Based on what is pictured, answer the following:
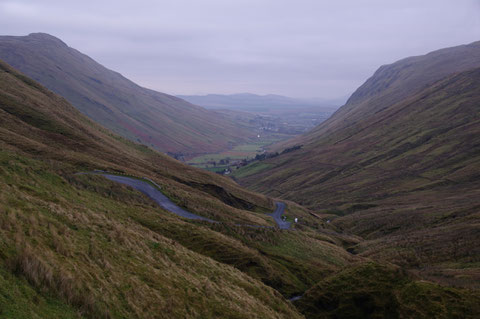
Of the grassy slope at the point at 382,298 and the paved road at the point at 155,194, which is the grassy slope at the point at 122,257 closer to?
the paved road at the point at 155,194

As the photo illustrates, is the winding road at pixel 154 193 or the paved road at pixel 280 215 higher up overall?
the winding road at pixel 154 193

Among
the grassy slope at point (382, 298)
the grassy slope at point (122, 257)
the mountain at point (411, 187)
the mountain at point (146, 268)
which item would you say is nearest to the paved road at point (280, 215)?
the mountain at point (411, 187)

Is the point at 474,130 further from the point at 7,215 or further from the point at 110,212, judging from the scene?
the point at 7,215

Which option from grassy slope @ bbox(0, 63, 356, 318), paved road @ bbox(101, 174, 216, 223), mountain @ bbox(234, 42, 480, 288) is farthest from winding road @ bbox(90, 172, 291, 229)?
mountain @ bbox(234, 42, 480, 288)

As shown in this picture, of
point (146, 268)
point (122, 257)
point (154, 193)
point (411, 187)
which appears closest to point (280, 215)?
point (154, 193)

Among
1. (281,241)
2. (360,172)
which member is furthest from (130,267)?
(360,172)

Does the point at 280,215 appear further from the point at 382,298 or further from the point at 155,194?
the point at 382,298

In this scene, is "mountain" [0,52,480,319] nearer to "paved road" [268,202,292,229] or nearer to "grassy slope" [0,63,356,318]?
"grassy slope" [0,63,356,318]
